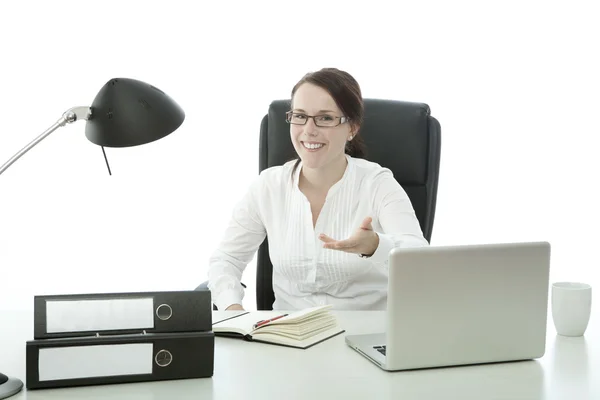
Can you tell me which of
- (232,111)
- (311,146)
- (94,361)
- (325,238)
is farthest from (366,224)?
(232,111)

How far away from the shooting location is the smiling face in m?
2.29

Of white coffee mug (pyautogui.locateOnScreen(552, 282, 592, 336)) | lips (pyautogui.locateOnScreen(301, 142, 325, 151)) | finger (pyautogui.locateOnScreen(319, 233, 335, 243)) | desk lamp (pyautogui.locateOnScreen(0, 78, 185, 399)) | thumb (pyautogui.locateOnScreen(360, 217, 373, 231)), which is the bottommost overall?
white coffee mug (pyautogui.locateOnScreen(552, 282, 592, 336))

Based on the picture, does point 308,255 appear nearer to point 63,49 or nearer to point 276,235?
point 276,235

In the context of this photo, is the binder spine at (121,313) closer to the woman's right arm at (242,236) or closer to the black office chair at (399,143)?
the woman's right arm at (242,236)

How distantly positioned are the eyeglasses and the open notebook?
772 millimetres

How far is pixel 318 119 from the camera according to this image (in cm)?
231

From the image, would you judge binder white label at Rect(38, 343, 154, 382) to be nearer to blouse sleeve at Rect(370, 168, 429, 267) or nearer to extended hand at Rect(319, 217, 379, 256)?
extended hand at Rect(319, 217, 379, 256)

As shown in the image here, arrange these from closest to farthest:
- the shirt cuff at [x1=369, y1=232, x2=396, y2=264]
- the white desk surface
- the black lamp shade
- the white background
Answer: the white desk surface
the black lamp shade
the shirt cuff at [x1=369, y1=232, x2=396, y2=264]
the white background

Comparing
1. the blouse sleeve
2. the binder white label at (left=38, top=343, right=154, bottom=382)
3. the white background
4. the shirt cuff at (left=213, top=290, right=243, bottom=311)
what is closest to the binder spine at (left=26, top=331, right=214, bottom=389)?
the binder white label at (left=38, top=343, right=154, bottom=382)

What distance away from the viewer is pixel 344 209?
7.71ft

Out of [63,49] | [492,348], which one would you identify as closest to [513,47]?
[63,49]

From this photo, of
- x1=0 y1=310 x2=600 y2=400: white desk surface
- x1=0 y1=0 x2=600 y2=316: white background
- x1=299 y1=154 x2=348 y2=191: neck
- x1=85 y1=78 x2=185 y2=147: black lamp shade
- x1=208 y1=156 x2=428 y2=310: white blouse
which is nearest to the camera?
x1=0 y1=310 x2=600 y2=400: white desk surface

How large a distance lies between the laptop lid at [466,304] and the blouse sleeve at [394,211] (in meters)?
0.61

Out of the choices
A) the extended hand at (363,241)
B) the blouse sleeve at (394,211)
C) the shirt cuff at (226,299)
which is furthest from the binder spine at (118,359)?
the blouse sleeve at (394,211)
